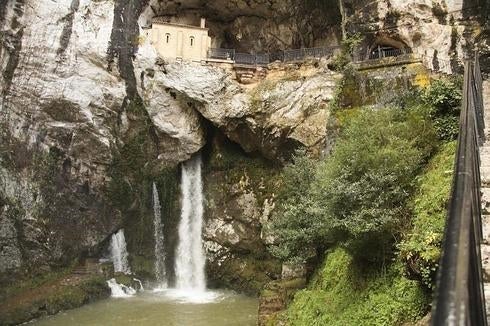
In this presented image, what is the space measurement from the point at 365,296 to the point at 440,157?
3430 mm

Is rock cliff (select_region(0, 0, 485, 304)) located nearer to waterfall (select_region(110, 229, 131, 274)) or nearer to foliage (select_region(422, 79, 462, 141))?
waterfall (select_region(110, 229, 131, 274))

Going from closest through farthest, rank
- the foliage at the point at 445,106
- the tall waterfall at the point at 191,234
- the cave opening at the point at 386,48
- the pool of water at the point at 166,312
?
the foliage at the point at 445,106 < the pool of water at the point at 166,312 < the cave opening at the point at 386,48 < the tall waterfall at the point at 191,234

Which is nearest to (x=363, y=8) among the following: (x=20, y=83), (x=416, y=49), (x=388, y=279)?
(x=416, y=49)

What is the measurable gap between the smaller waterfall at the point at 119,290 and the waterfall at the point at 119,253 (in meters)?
1.06

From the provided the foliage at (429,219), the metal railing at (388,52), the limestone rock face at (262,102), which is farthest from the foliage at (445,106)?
the limestone rock face at (262,102)

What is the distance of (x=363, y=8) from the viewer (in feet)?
65.1

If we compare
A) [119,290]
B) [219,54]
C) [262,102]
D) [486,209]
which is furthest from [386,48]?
[119,290]

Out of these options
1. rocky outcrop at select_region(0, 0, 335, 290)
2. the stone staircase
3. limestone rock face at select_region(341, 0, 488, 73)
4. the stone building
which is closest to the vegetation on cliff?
the stone staircase

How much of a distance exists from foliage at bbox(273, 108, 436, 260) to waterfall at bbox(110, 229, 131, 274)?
1454 centimetres

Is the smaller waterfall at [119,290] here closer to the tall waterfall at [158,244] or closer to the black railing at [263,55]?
the tall waterfall at [158,244]

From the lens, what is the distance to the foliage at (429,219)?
6.34m

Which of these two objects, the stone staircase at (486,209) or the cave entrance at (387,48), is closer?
the stone staircase at (486,209)

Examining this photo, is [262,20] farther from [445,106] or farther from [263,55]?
[445,106]

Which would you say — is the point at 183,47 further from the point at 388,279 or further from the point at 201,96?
the point at 388,279
